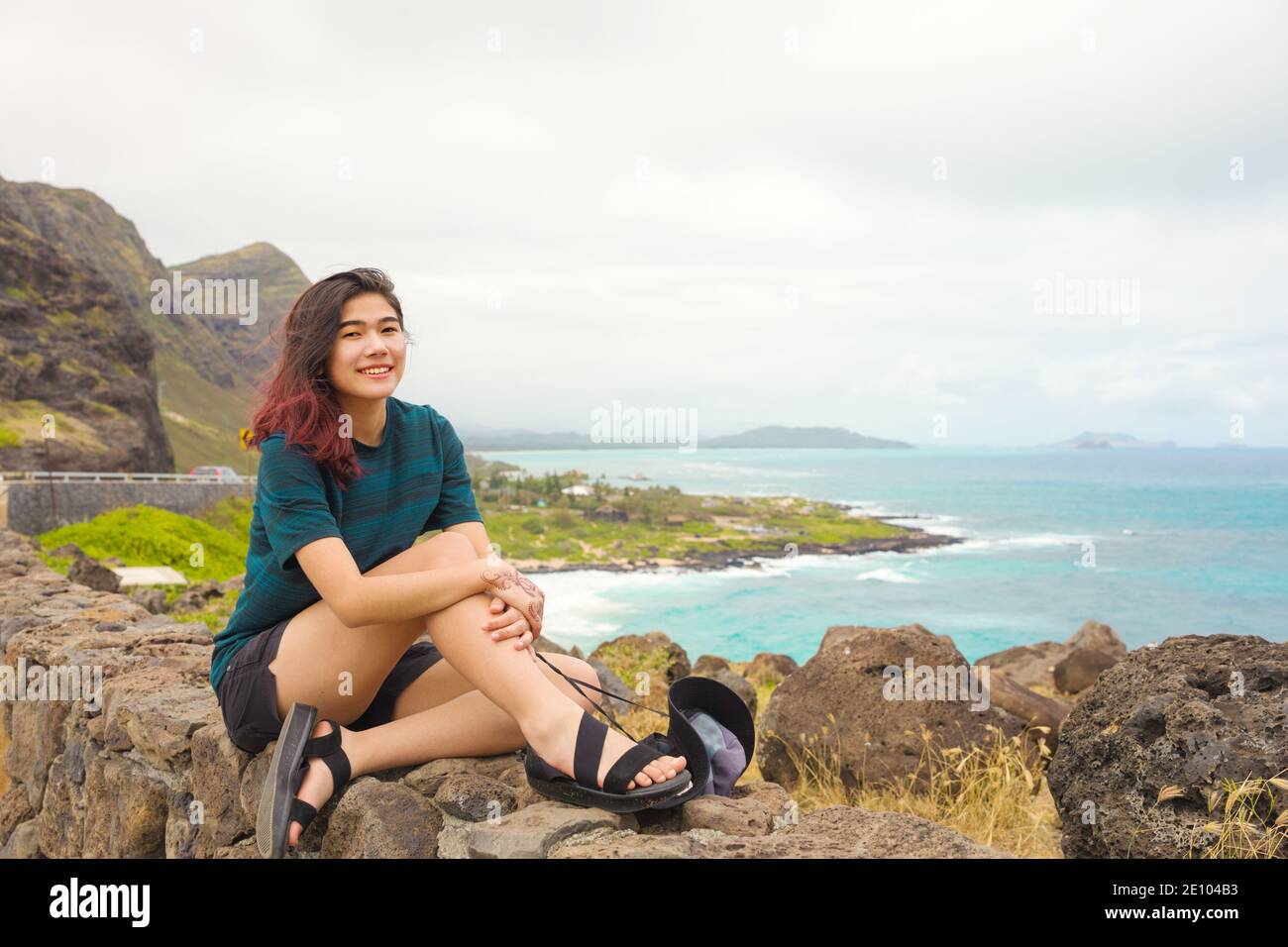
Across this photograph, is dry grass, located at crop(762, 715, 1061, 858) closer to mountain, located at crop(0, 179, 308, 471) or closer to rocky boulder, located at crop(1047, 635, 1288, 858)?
rocky boulder, located at crop(1047, 635, 1288, 858)

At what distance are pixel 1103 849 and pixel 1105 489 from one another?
14374 cm

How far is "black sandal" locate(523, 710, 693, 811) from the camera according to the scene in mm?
2328

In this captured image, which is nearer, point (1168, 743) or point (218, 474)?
point (1168, 743)

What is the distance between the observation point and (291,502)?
99.3 inches

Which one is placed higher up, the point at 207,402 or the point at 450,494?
the point at 207,402

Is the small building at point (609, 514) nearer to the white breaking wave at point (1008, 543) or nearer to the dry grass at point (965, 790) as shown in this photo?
the white breaking wave at point (1008, 543)

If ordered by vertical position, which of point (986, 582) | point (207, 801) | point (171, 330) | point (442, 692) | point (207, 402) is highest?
point (171, 330)

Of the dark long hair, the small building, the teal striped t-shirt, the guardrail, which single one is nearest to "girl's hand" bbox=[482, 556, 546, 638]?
the teal striped t-shirt

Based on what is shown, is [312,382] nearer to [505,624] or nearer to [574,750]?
[505,624]

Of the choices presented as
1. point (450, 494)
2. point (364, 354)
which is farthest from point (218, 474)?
point (364, 354)

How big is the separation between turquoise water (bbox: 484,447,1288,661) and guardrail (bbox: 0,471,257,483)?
1238cm

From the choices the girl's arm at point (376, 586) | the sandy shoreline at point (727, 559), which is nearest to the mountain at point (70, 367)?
the sandy shoreline at point (727, 559)

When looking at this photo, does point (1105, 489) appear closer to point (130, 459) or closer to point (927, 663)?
point (130, 459)

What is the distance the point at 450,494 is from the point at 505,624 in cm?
73
